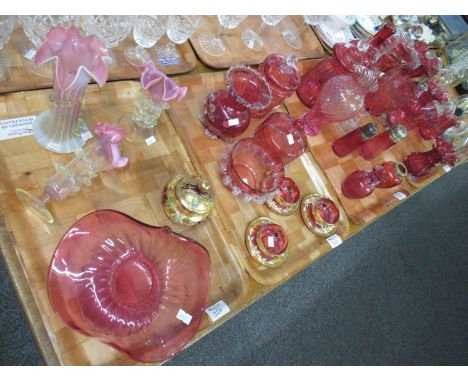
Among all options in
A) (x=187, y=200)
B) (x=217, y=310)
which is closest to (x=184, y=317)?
(x=217, y=310)

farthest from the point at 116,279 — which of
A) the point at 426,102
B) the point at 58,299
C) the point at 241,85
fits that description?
the point at 426,102

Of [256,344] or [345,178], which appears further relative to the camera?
[256,344]

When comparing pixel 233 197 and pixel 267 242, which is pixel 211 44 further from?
pixel 267 242

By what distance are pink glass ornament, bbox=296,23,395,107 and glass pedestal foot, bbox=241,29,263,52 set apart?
184 mm

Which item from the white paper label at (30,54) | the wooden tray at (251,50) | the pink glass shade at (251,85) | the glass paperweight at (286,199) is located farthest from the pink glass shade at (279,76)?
the white paper label at (30,54)

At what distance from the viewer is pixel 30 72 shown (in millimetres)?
903

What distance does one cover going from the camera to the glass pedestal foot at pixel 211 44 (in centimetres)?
120

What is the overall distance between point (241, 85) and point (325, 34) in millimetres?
570

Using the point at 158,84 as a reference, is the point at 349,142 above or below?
below

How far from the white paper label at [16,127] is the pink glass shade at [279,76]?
1.95 feet

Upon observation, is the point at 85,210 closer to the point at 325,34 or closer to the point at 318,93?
the point at 318,93

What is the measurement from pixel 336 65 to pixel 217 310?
843 millimetres

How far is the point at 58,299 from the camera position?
69 centimetres

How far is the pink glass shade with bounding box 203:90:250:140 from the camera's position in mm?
1052
